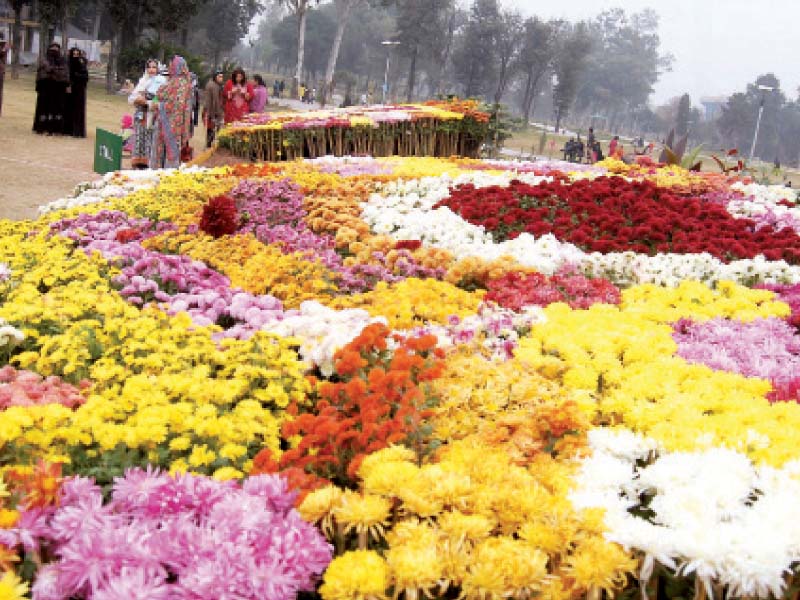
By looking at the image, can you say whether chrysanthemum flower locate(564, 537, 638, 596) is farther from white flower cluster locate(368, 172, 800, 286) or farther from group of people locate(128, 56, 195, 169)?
group of people locate(128, 56, 195, 169)

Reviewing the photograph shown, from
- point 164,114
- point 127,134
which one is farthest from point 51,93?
point 164,114

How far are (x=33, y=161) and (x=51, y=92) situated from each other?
5069 millimetres

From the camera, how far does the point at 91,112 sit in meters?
27.6

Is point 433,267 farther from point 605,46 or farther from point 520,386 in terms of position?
point 605,46

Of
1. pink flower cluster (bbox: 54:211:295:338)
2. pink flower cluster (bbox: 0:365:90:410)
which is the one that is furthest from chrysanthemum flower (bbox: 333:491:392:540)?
pink flower cluster (bbox: 54:211:295:338)

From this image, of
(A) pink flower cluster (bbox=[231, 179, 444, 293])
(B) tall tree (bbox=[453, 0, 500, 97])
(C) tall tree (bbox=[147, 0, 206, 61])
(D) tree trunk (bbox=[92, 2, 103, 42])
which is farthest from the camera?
(B) tall tree (bbox=[453, 0, 500, 97])

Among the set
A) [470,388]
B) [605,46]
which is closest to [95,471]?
[470,388]

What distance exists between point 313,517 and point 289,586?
234mm

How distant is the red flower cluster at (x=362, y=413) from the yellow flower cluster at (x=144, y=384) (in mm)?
153

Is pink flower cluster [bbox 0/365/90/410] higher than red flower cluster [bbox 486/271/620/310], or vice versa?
red flower cluster [bbox 486/271/620/310]

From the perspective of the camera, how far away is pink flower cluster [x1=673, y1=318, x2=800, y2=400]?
12.1 feet

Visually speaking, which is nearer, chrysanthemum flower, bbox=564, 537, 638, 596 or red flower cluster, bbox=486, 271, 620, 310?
chrysanthemum flower, bbox=564, 537, 638, 596

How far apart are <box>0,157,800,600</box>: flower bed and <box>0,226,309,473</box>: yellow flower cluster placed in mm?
13

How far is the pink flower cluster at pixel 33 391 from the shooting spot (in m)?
Result: 2.92
